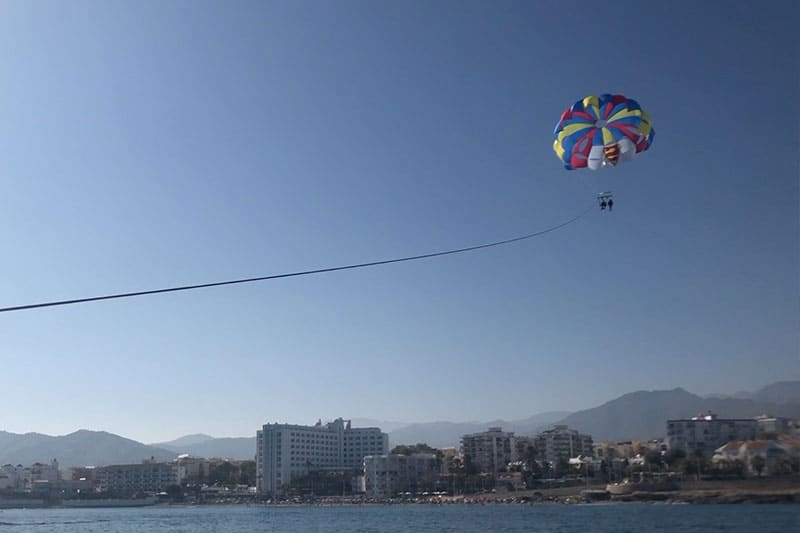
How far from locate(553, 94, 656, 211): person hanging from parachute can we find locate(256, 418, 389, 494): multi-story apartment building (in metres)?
74.4

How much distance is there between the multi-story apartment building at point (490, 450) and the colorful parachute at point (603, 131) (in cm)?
7175

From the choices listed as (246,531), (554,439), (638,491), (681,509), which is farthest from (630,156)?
(554,439)

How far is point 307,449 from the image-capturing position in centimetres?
9206

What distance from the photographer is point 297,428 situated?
301 feet

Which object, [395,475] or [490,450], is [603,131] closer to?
[395,475]

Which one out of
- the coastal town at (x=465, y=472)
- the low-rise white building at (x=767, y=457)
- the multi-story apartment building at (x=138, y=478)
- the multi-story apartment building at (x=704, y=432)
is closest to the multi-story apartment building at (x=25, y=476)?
the coastal town at (x=465, y=472)

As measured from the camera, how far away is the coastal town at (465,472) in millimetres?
56812

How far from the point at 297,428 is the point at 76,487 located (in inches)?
1114

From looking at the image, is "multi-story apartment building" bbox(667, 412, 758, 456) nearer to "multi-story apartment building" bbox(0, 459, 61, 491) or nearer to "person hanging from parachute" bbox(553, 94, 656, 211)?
"person hanging from parachute" bbox(553, 94, 656, 211)

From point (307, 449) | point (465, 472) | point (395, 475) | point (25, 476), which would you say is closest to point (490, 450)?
point (465, 472)

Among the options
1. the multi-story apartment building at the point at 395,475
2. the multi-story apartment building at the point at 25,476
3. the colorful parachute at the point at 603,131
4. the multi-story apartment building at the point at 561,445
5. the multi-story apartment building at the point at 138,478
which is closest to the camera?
the colorful parachute at the point at 603,131

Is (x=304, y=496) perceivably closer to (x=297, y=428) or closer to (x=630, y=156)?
(x=297, y=428)

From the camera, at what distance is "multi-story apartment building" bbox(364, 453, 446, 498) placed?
77.9 meters

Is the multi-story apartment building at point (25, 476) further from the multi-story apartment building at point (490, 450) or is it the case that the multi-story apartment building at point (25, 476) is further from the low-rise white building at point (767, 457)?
the low-rise white building at point (767, 457)
